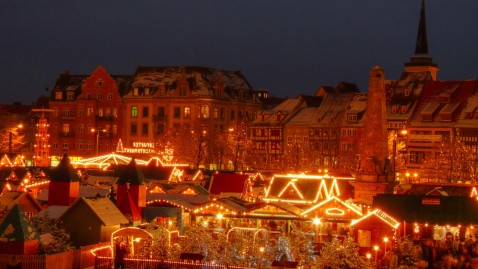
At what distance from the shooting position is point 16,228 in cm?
2489

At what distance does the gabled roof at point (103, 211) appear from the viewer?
29781mm

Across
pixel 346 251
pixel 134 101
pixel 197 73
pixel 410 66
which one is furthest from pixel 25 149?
pixel 346 251

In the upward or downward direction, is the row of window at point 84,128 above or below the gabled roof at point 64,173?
above

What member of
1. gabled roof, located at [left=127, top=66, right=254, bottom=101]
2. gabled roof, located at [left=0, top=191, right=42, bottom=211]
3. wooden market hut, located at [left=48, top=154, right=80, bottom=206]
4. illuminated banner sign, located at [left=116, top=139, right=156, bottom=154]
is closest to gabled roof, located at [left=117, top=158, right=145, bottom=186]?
wooden market hut, located at [left=48, top=154, right=80, bottom=206]

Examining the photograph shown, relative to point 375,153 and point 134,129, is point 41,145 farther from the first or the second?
point 375,153

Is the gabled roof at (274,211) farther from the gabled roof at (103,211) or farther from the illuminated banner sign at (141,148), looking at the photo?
the illuminated banner sign at (141,148)

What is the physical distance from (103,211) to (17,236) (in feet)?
19.3

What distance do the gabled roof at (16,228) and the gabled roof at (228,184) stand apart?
73.9 feet

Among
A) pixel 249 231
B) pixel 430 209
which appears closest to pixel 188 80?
pixel 249 231

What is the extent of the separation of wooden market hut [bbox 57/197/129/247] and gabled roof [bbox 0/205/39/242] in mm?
4499

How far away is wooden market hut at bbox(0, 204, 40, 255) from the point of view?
81.3 ft

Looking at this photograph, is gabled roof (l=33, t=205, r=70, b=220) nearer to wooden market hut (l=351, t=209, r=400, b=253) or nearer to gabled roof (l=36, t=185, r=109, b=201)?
gabled roof (l=36, t=185, r=109, b=201)

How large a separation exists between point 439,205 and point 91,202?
45.6 ft

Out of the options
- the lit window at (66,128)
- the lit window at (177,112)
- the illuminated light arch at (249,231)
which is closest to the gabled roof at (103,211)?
the illuminated light arch at (249,231)
